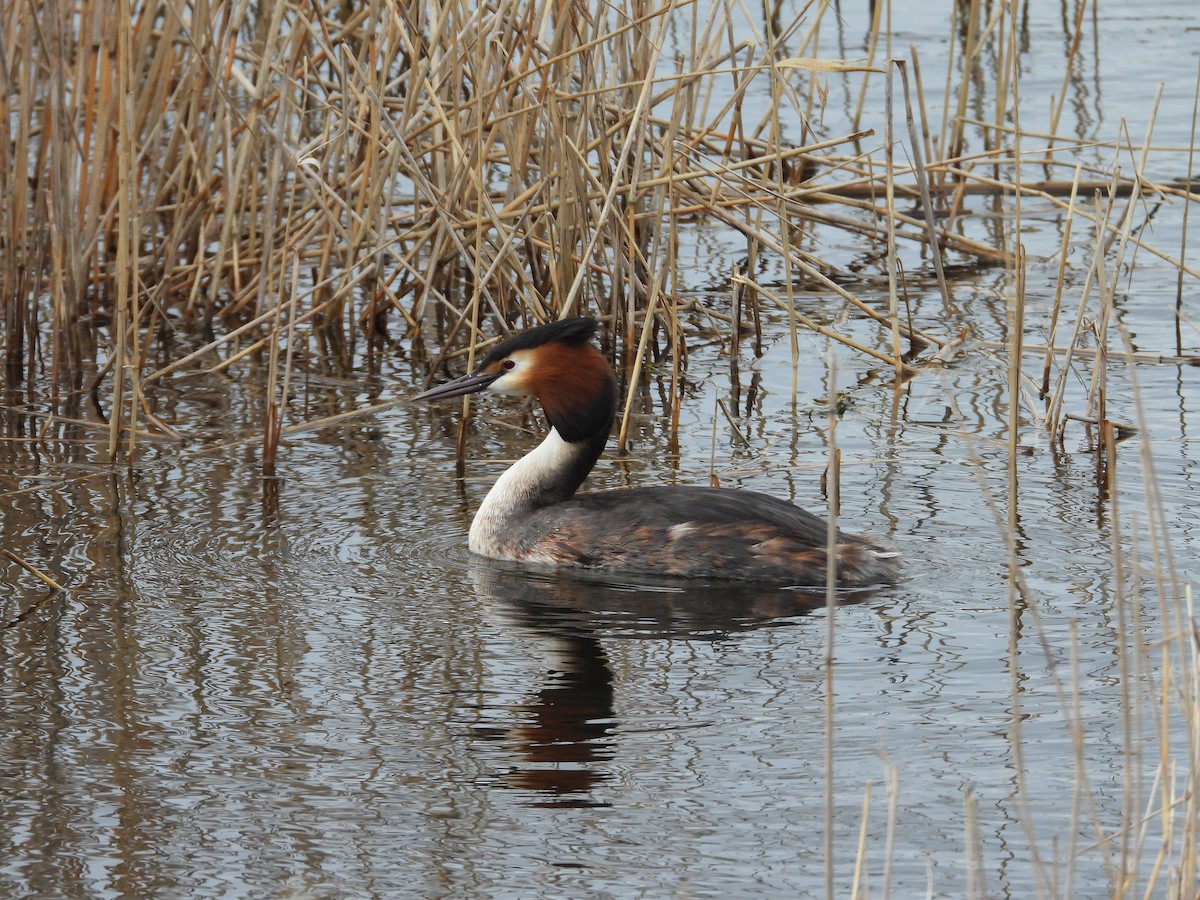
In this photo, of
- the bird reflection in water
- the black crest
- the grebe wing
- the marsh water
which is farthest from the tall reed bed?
the bird reflection in water

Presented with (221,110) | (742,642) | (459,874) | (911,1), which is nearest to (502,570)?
(742,642)

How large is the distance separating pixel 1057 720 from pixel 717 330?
4.01 m

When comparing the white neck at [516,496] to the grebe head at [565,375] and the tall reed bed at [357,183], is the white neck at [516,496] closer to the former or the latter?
the grebe head at [565,375]

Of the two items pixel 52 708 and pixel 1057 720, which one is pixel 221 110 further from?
pixel 1057 720

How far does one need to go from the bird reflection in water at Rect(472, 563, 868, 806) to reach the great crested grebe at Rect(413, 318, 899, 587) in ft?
0.22

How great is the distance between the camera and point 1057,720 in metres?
4.41

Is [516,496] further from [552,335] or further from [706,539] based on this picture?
[706,539]

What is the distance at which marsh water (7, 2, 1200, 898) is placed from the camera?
3.76 meters

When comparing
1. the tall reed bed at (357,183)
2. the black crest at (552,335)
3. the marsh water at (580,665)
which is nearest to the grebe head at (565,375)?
the black crest at (552,335)

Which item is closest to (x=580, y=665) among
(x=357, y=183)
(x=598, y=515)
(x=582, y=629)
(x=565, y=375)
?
(x=582, y=629)

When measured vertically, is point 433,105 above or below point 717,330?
above

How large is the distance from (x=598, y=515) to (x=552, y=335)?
2.03 feet

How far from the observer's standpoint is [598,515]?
587cm

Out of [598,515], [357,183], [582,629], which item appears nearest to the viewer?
[582,629]
